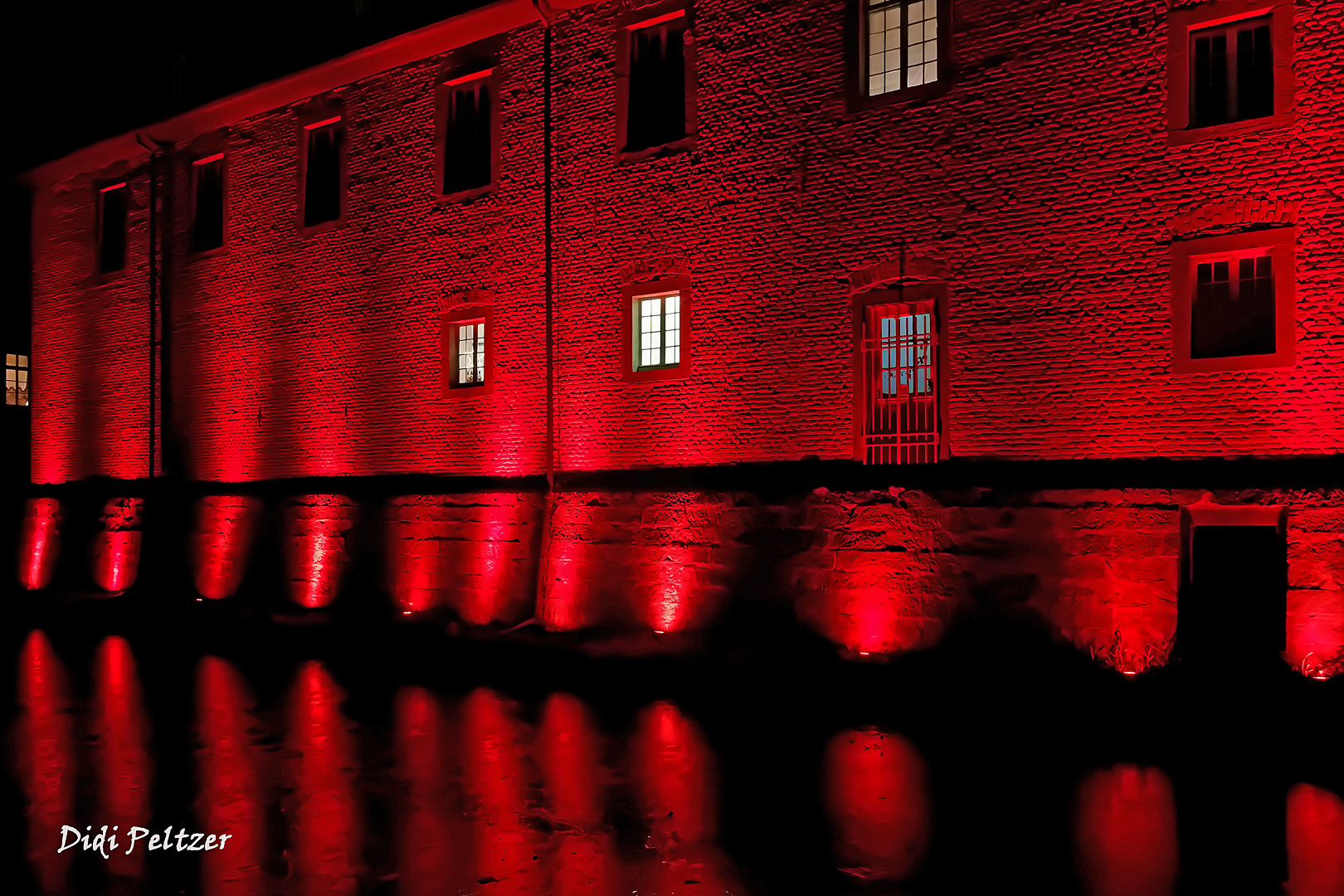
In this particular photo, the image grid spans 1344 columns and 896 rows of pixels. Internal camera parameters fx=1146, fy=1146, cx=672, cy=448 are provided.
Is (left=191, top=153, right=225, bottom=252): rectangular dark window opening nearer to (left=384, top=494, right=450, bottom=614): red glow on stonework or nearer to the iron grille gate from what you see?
(left=384, top=494, right=450, bottom=614): red glow on stonework

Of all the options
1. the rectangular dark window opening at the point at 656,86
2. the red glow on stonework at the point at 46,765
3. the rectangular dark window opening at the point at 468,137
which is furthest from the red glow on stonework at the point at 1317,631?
the rectangular dark window opening at the point at 468,137

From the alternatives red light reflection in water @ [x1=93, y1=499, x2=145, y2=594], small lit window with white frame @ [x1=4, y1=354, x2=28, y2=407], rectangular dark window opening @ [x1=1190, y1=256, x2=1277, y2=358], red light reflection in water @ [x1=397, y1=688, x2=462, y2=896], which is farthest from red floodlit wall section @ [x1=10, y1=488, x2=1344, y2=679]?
small lit window with white frame @ [x1=4, y1=354, x2=28, y2=407]

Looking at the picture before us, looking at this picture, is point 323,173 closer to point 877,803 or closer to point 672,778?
point 672,778

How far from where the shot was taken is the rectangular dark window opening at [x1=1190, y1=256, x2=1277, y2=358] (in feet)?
35.7

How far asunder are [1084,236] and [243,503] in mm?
14205

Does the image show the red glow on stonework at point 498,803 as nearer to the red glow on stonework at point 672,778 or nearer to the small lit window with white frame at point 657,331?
the red glow on stonework at point 672,778

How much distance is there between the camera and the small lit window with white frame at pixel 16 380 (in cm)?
2803

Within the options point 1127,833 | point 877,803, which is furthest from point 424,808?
point 1127,833

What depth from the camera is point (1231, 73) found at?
11133 mm

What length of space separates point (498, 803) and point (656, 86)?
1021 cm

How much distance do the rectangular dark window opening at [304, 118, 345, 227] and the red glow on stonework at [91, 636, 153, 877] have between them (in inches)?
311

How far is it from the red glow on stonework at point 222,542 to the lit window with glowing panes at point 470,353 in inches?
190

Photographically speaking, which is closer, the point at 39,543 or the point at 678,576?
the point at 678,576

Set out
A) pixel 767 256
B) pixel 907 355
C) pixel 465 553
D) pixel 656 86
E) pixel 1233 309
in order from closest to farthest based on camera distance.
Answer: pixel 1233 309
pixel 907 355
pixel 767 256
pixel 656 86
pixel 465 553
